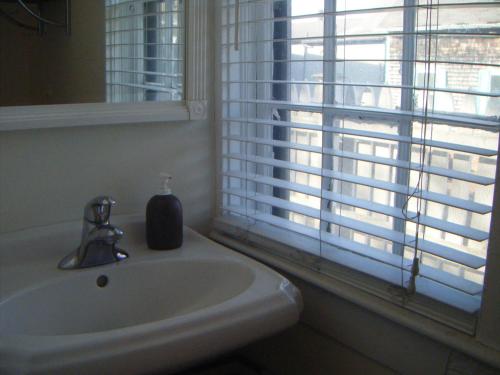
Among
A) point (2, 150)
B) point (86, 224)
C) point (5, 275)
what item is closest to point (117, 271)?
point (86, 224)

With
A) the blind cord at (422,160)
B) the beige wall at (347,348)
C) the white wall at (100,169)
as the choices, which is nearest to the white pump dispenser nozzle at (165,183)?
the white wall at (100,169)

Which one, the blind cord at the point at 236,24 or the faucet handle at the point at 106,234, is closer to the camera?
the faucet handle at the point at 106,234

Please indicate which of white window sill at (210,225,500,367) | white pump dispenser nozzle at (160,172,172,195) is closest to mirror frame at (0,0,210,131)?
white pump dispenser nozzle at (160,172,172,195)

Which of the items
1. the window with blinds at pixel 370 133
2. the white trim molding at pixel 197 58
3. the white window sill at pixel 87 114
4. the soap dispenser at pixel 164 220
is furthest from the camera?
the white trim molding at pixel 197 58

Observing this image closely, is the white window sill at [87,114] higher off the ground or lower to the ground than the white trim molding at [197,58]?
lower

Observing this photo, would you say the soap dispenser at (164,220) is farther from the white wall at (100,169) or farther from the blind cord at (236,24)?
the blind cord at (236,24)

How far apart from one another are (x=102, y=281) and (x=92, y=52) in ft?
1.74

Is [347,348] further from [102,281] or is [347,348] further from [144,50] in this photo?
[144,50]

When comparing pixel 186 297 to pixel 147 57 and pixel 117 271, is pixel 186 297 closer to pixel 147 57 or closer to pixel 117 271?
pixel 117 271

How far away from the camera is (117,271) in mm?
1354

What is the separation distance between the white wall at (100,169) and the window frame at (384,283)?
63 mm

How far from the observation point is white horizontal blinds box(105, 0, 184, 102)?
4.75 feet

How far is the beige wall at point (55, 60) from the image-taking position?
1300mm

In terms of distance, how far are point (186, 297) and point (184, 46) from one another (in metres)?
0.64
